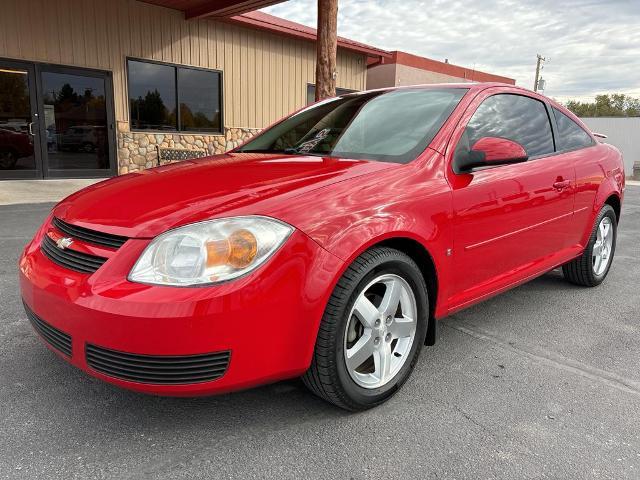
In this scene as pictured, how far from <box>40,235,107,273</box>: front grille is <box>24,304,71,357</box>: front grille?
247mm

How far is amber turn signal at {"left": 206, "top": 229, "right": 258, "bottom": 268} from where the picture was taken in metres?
1.81

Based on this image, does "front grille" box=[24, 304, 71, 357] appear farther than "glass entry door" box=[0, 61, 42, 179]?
No

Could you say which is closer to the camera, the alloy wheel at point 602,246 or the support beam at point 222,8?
the alloy wheel at point 602,246

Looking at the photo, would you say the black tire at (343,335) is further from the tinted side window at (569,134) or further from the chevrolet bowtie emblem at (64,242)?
the tinted side window at (569,134)

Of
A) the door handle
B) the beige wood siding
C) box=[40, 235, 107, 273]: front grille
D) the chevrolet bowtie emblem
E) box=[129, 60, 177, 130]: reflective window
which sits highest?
the beige wood siding

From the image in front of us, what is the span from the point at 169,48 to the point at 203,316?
36.8 feet

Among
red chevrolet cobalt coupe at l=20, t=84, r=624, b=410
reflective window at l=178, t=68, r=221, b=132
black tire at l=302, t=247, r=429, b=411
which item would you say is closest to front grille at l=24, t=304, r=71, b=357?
red chevrolet cobalt coupe at l=20, t=84, r=624, b=410

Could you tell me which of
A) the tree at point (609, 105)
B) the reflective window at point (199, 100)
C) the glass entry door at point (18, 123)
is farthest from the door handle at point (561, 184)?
the tree at point (609, 105)

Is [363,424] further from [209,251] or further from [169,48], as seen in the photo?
[169,48]

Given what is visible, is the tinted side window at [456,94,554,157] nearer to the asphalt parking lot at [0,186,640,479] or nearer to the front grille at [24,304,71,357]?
the asphalt parking lot at [0,186,640,479]

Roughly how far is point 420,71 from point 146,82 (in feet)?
44.8

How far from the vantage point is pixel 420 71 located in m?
21.7

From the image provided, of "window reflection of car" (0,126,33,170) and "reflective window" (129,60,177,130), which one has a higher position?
"reflective window" (129,60,177,130)

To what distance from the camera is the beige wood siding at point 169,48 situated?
9750mm
